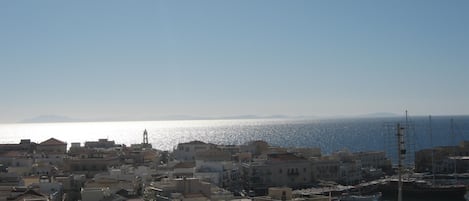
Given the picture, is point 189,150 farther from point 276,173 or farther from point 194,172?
point 194,172

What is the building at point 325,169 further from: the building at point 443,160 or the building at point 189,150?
the building at point 189,150

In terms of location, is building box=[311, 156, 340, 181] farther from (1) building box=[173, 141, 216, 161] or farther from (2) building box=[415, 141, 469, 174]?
(1) building box=[173, 141, 216, 161]

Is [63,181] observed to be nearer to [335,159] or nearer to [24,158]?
[24,158]

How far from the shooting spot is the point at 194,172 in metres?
58.0

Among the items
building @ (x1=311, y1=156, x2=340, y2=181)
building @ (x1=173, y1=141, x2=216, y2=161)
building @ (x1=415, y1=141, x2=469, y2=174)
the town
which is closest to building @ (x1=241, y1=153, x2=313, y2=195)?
the town

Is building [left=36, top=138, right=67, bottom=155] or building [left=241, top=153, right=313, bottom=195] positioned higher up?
building [left=36, top=138, right=67, bottom=155]

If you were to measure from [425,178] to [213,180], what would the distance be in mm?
25956

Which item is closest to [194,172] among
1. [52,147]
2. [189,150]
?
[189,150]

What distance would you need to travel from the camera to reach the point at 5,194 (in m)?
39.9

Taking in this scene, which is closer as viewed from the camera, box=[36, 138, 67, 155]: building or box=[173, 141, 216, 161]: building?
box=[36, 138, 67, 155]: building

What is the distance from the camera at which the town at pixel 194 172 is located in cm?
4191

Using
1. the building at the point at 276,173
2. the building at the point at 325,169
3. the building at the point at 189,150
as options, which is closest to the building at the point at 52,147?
the building at the point at 189,150

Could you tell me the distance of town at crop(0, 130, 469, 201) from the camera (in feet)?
137

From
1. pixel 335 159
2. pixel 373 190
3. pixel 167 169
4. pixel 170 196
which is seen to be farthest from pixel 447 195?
pixel 170 196
